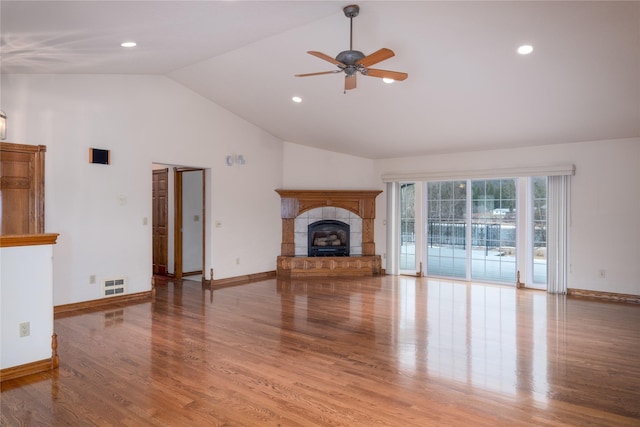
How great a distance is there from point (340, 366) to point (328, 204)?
16.7ft

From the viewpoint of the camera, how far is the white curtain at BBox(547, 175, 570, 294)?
6.57 meters

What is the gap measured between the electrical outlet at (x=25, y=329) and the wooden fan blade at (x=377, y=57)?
134 inches

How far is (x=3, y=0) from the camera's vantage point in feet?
9.76

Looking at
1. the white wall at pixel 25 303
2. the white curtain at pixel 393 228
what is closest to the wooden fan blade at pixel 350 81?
the white wall at pixel 25 303

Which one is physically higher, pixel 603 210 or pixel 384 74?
pixel 384 74

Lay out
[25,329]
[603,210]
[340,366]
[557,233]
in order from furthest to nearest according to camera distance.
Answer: [557,233] → [603,210] → [340,366] → [25,329]

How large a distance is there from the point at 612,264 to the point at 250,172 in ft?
19.8

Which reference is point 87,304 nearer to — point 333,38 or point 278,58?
point 278,58

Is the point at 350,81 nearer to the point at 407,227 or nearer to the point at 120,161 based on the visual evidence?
the point at 120,161

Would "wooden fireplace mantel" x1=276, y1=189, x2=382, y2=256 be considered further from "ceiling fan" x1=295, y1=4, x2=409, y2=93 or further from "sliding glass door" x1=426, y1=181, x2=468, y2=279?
"ceiling fan" x1=295, y1=4, x2=409, y2=93

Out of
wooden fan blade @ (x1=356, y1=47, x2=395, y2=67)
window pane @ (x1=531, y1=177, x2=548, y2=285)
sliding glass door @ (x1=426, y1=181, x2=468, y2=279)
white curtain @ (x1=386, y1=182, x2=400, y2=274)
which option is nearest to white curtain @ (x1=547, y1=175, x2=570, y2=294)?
window pane @ (x1=531, y1=177, x2=548, y2=285)

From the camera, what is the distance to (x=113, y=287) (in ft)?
19.1

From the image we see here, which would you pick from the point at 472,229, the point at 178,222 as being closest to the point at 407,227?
the point at 472,229

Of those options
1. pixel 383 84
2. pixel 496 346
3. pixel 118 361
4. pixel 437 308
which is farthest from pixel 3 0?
pixel 437 308
